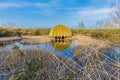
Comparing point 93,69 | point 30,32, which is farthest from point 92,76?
point 30,32

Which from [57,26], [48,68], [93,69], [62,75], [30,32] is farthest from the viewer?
[30,32]

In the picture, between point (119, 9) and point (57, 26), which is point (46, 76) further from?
point (57, 26)

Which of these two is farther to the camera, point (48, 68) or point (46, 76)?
point (48, 68)

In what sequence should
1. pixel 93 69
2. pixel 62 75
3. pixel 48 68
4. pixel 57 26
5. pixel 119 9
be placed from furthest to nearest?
pixel 57 26, pixel 119 9, pixel 48 68, pixel 62 75, pixel 93 69

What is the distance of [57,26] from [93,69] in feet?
73.9

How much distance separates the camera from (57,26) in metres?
25.8

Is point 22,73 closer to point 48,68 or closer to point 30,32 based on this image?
point 48,68

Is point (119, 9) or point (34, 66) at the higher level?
point (119, 9)

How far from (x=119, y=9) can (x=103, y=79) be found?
1615 cm

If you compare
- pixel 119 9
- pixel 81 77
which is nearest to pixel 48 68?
pixel 81 77

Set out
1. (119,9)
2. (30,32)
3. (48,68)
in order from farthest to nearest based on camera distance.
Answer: (30,32) < (119,9) < (48,68)

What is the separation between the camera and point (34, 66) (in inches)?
143

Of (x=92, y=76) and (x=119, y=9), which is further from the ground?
(x=119, y=9)

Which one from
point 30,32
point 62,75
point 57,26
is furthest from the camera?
point 30,32
